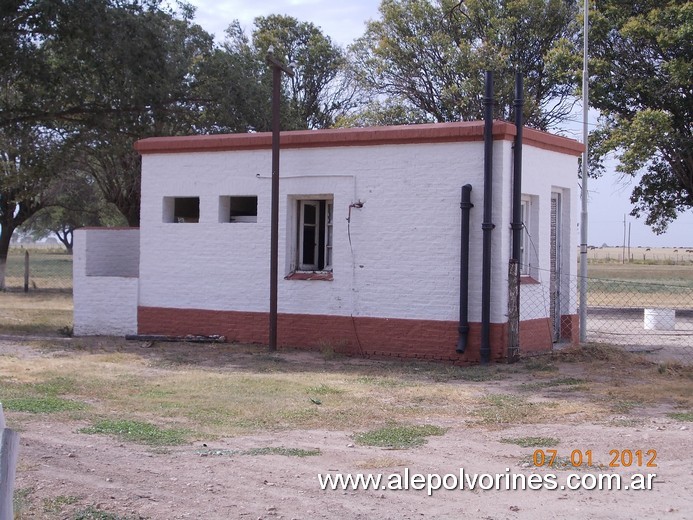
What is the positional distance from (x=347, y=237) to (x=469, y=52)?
19129mm

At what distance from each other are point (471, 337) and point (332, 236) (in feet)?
10.1

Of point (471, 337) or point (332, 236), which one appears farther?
point (332, 236)

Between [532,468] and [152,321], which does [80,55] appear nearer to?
[152,321]

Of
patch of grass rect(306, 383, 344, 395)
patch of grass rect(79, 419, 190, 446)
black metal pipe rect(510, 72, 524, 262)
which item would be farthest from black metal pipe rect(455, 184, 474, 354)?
patch of grass rect(79, 419, 190, 446)

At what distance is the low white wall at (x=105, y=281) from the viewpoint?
57.0 ft

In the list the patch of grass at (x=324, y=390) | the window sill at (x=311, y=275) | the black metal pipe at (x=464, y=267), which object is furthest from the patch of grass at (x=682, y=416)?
the window sill at (x=311, y=275)

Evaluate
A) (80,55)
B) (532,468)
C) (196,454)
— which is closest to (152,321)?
(80,55)

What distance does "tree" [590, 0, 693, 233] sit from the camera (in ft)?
79.4

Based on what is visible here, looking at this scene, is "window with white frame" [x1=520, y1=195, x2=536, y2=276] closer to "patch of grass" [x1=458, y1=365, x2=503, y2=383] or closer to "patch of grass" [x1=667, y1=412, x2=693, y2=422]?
"patch of grass" [x1=458, y1=365, x2=503, y2=383]

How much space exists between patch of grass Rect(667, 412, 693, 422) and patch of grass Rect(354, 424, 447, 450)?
250 cm

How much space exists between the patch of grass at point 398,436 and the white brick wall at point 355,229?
5232 mm

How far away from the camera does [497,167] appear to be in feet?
45.3
